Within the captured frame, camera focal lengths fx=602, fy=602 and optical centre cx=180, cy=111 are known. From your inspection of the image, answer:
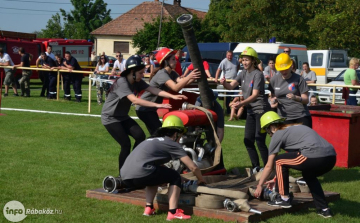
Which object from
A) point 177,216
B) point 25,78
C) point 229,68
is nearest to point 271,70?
point 229,68

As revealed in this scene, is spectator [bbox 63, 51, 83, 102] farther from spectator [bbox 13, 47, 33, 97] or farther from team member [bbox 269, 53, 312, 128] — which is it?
team member [bbox 269, 53, 312, 128]

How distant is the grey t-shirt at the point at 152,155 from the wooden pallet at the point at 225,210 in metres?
0.66

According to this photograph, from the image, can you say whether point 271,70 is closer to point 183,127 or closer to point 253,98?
point 253,98

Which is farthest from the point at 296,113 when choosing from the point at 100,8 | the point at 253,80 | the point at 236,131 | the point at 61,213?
the point at 100,8

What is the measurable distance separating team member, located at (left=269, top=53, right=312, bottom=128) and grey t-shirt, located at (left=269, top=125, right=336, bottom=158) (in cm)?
172

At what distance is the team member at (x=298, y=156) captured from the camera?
7.14 metres

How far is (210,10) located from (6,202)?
59806 mm

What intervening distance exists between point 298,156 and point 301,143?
0.54 feet

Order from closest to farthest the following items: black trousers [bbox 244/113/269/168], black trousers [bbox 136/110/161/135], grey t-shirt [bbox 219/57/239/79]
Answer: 1. black trousers [bbox 136/110/161/135]
2. black trousers [bbox 244/113/269/168]
3. grey t-shirt [bbox 219/57/239/79]

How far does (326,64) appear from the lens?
101 ft

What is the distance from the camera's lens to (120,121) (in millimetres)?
8500

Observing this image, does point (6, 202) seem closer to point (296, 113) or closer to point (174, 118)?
point (174, 118)

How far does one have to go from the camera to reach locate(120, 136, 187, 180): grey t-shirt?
7039 mm

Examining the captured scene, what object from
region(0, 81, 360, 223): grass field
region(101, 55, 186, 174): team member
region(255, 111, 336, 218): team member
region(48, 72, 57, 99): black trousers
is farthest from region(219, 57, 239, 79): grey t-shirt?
region(255, 111, 336, 218): team member
